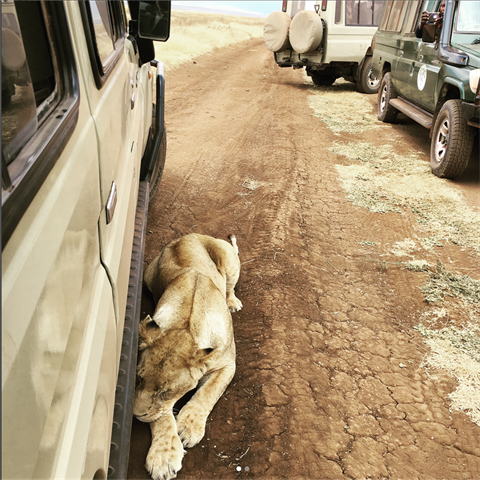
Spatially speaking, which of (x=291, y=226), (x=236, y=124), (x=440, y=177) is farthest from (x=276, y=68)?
(x=291, y=226)

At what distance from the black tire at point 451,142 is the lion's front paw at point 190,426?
4.91 m

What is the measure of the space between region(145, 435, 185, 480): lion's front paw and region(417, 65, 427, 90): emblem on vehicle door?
6383 mm

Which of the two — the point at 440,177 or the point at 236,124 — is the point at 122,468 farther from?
the point at 236,124

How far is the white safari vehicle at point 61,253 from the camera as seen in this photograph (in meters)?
0.79

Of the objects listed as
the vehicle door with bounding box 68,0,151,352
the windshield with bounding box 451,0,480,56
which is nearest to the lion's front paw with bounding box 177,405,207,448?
the vehicle door with bounding box 68,0,151,352

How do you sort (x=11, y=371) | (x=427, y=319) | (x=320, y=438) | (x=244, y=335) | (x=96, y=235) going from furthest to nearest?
(x=427, y=319), (x=244, y=335), (x=320, y=438), (x=96, y=235), (x=11, y=371)

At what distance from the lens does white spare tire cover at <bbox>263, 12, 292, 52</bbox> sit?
1180 centimetres

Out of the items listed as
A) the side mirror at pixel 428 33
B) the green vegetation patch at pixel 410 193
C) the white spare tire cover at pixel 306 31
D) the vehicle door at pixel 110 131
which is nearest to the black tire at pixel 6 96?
the vehicle door at pixel 110 131

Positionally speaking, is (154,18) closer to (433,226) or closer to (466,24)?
(433,226)

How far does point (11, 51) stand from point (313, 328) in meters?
2.75

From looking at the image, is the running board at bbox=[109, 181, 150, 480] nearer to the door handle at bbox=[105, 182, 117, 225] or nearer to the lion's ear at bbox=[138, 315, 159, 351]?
the lion's ear at bbox=[138, 315, 159, 351]

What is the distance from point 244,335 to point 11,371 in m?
2.64

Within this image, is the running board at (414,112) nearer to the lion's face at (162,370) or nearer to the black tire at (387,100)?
the black tire at (387,100)

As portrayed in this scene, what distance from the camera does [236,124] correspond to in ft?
28.8
